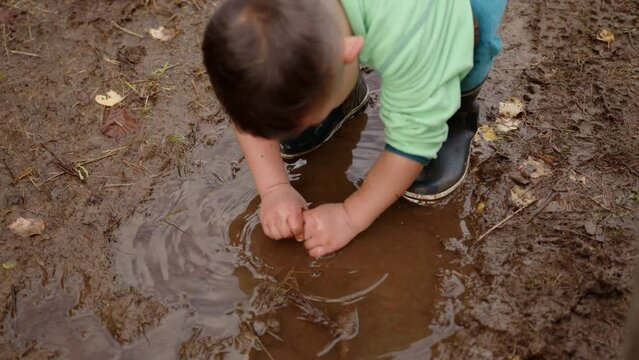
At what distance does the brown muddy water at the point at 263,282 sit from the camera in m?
1.95

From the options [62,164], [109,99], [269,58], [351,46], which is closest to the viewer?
[269,58]

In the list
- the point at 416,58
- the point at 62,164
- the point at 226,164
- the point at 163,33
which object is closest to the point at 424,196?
the point at 416,58

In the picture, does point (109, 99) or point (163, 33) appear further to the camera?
point (163, 33)

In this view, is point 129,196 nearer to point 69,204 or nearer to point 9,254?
point 69,204

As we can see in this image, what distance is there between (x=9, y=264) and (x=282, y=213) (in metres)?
1.04

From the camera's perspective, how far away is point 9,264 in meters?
Answer: 2.19

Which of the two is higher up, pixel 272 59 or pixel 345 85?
pixel 272 59

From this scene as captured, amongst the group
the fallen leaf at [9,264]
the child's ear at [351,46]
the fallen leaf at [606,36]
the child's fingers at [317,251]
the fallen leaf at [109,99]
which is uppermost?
the child's ear at [351,46]

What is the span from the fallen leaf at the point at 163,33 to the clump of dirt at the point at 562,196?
1578 millimetres

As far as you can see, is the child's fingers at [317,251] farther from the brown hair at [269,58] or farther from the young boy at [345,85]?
the brown hair at [269,58]

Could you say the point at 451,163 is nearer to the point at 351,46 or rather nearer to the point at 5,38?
the point at 351,46

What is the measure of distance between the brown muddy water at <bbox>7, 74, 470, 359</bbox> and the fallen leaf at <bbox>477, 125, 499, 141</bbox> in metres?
0.33

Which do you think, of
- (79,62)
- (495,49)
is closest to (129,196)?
(79,62)

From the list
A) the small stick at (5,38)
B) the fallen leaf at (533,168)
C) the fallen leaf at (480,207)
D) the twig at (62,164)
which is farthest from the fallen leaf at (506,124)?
the small stick at (5,38)
